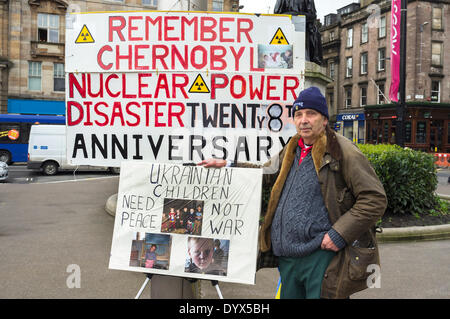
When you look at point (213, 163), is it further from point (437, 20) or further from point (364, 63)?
point (364, 63)

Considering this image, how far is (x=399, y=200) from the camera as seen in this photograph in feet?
24.8

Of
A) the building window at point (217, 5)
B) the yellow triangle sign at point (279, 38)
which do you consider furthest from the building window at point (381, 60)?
the yellow triangle sign at point (279, 38)

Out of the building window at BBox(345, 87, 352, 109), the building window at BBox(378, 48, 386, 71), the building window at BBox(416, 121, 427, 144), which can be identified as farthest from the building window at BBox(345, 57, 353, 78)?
the building window at BBox(416, 121, 427, 144)

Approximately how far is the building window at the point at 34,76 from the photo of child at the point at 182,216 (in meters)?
31.0

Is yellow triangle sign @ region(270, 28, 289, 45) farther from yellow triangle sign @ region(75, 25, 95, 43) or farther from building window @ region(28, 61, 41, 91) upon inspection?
building window @ region(28, 61, 41, 91)

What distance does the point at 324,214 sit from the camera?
2406 millimetres

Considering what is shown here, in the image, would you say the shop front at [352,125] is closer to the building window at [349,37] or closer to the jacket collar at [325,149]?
the building window at [349,37]

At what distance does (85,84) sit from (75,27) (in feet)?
1.29

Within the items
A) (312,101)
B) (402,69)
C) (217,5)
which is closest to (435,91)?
(217,5)

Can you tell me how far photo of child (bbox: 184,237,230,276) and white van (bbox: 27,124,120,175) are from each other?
56.8ft

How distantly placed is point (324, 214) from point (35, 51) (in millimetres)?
31817

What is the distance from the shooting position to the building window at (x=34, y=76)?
30.2m
